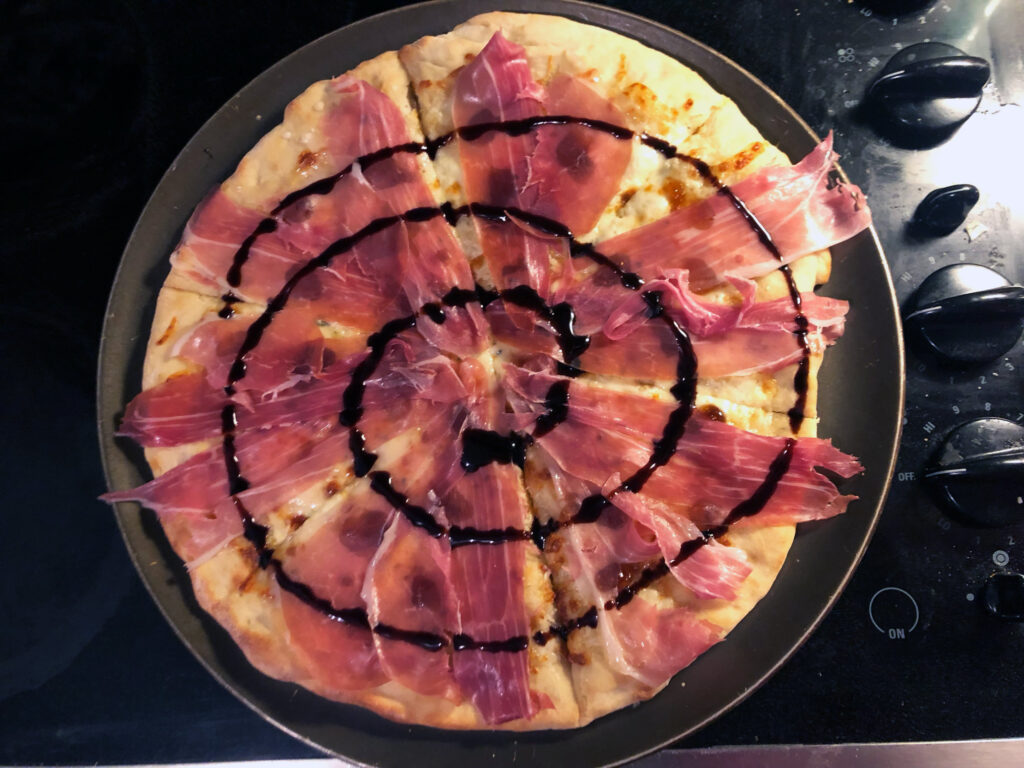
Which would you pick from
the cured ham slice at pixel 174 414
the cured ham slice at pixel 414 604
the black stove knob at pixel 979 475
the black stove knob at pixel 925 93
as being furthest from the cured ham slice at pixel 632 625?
the black stove knob at pixel 925 93

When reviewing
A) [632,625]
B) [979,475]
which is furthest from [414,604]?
[979,475]

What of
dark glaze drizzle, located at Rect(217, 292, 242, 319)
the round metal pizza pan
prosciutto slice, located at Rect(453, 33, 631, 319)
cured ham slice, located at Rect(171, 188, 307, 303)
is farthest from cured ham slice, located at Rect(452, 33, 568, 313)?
dark glaze drizzle, located at Rect(217, 292, 242, 319)

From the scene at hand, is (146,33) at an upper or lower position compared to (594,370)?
upper

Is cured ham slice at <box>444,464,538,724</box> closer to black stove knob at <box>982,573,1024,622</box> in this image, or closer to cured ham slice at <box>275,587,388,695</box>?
cured ham slice at <box>275,587,388,695</box>

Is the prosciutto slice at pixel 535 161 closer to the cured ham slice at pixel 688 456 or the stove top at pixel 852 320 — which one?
the cured ham slice at pixel 688 456

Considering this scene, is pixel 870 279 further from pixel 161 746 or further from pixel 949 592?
pixel 161 746

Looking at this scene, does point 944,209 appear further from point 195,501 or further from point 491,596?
point 195,501

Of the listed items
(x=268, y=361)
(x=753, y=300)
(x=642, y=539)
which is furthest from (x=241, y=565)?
(x=753, y=300)
